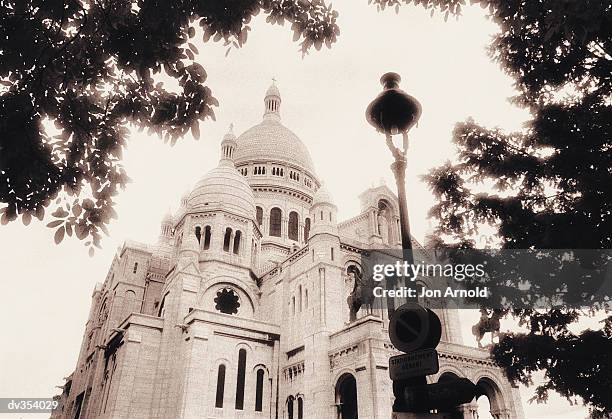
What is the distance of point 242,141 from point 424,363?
46602 millimetres

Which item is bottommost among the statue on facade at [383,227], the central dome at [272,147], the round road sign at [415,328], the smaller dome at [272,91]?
the round road sign at [415,328]

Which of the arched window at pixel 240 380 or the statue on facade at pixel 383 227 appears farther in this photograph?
the statue on facade at pixel 383 227

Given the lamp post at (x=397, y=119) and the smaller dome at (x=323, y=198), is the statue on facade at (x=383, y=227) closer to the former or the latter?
the smaller dome at (x=323, y=198)

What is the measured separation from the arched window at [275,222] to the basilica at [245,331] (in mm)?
4260

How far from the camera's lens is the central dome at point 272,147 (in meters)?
46.4

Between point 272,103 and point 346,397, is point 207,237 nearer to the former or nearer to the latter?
point 346,397

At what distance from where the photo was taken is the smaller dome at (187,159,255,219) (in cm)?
3300

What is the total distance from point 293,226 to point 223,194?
10.2 metres

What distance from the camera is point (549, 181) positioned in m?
11.8

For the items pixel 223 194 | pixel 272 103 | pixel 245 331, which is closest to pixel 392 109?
pixel 245 331

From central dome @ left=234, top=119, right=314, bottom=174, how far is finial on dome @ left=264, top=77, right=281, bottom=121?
3444 millimetres

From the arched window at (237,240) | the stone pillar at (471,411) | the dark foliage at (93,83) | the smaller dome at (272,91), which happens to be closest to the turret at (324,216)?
the arched window at (237,240)

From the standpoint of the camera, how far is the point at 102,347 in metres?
29.3

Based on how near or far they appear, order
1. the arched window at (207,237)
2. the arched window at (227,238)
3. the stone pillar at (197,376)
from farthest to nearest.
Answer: the arched window at (227,238) < the arched window at (207,237) < the stone pillar at (197,376)
